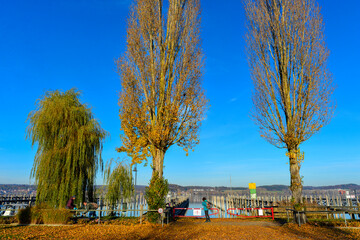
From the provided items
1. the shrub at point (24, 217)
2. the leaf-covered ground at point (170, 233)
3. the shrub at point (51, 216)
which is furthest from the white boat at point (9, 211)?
the leaf-covered ground at point (170, 233)

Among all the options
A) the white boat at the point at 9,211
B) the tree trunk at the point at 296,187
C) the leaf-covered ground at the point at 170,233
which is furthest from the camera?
the white boat at the point at 9,211

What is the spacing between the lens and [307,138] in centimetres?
1363

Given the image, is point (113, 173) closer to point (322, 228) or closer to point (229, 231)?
point (229, 231)

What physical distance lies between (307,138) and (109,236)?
1150 cm

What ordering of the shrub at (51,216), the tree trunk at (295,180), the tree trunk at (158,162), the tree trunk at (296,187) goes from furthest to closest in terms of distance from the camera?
the tree trunk at (158,162)
the tree trunk at (295,180)
the shrub at (51,216)
the tree trunk at (296,187)

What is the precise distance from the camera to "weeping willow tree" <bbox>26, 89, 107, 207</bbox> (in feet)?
52.9

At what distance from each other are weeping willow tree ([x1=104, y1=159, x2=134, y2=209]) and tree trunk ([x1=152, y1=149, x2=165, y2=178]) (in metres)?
8.04

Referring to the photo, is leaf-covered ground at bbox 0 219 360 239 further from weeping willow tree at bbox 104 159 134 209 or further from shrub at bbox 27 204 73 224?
weeping willow tree at bbox 104 159 134 209

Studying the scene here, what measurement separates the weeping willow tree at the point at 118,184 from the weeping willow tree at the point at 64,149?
3.16m

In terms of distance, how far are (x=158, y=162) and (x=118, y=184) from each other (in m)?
8.57

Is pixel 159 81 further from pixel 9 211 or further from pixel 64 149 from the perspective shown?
pixel 9 211

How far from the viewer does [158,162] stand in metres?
14.3

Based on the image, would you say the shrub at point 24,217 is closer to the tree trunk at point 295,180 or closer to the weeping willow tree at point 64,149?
the weeping willow tree at point 64,149

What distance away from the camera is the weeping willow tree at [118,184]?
20.8m
